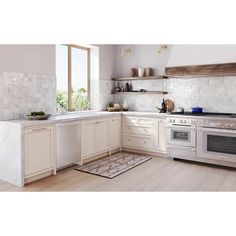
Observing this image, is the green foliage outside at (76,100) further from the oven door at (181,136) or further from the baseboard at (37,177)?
the oven door at (181,136)

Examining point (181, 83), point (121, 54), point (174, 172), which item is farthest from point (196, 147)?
point (121, 54)

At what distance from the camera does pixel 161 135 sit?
4746 millimetres

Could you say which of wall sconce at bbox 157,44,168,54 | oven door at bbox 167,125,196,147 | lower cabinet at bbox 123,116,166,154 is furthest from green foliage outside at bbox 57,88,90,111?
oven door at bbox 167,125,196,147

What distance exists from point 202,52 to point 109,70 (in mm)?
2285

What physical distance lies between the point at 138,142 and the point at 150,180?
1.53m

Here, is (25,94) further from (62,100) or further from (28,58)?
(62,100)

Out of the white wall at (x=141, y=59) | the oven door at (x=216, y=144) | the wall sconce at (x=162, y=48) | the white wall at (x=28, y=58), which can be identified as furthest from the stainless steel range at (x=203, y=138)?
the white wall at (x=28, y=58)

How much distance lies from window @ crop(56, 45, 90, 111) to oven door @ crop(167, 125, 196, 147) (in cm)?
197

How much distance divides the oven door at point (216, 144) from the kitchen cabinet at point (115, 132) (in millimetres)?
1603

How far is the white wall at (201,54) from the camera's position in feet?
13.5

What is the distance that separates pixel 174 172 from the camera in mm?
3904

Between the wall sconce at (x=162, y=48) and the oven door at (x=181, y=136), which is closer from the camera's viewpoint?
the oven door at (x=181, y=136)
